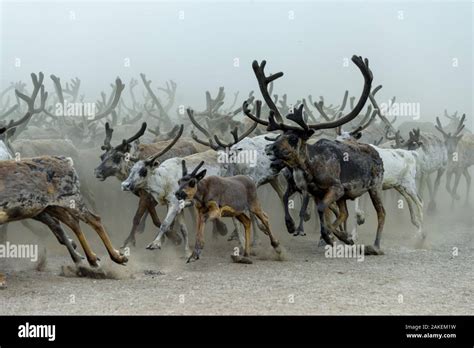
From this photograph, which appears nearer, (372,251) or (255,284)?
(255,284)

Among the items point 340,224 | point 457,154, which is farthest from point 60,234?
point 457,154

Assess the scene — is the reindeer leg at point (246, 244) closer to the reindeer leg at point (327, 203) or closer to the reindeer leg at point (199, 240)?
the reindeer leg at point (199, 240)

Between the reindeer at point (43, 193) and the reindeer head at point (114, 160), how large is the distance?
6.33 ft

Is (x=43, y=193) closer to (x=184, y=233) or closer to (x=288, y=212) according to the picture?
(x=184, y=233)

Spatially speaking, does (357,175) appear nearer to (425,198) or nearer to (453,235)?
(453,235)

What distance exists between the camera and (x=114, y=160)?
31.8ft

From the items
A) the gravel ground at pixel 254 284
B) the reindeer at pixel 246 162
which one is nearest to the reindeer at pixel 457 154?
the gravel ground at pixel 254 284

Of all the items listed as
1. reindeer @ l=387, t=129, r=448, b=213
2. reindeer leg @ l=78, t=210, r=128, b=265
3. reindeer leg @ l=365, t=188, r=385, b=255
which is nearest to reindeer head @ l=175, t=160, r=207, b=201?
reindeer leg @ l=78, t=210, r=128, b=265

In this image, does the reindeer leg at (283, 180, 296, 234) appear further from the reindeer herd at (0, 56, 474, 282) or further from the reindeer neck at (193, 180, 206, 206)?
the reindeer neck at (193, 180, 206, 206)

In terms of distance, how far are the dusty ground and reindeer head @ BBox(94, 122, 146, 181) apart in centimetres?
123

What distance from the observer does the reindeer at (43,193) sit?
6.90m

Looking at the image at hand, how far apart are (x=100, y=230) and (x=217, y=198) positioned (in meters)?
1.63
